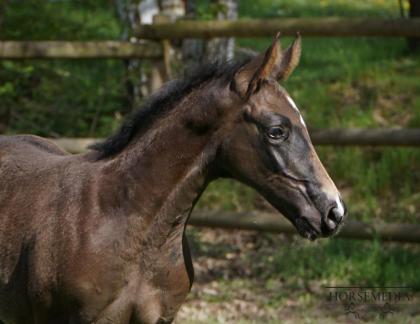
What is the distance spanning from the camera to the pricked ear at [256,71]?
3.44 metres

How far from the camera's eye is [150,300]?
3574mm

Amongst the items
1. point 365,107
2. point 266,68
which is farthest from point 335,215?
point 365,107

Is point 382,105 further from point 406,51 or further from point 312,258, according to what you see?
point 312,258

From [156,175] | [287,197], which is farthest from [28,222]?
[287,197]

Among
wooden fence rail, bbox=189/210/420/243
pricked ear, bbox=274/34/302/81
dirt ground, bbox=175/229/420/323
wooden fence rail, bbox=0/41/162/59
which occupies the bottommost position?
dirt ground, bbox=175/229/420/323

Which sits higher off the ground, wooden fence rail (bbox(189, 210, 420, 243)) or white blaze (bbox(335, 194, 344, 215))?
white blaze (bbox(335, 194, 344, 215))

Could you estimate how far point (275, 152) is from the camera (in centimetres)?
344

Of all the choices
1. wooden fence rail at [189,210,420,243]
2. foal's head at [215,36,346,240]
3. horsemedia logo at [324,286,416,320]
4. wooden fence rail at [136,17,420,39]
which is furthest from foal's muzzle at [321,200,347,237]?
wooden fence rail at [136,17,420,39]

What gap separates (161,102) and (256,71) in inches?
20.5

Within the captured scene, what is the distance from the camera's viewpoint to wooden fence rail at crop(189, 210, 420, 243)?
627 cm

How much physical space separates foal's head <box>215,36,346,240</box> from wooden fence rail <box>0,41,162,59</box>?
11.5 ft

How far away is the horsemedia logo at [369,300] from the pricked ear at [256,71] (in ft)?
9.28

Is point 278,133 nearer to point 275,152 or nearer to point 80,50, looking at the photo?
point 275,152

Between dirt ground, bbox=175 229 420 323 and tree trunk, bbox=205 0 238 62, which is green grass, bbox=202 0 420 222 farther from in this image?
tree trunk, bbox=205 0 238 62
